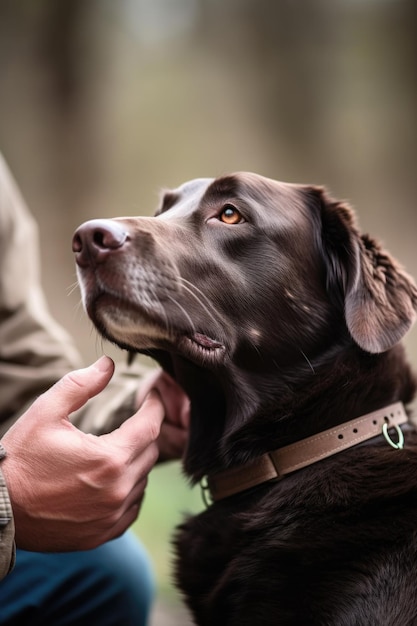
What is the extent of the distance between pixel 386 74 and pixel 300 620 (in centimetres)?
730

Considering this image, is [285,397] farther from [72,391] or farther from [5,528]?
[5,528]

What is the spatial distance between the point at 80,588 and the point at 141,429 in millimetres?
849

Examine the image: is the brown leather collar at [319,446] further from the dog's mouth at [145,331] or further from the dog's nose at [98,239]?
the dog's nose at [98,239]

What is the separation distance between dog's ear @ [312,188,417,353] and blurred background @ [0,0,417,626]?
5.58 meters

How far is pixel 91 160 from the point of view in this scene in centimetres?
794

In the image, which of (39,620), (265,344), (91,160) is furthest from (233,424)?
(91,160)

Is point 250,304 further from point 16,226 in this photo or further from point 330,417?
point 16,226

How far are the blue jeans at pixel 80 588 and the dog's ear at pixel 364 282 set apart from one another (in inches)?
47.7

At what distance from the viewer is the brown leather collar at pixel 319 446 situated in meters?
1.98

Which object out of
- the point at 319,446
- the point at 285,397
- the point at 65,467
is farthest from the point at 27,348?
the point at 319,446

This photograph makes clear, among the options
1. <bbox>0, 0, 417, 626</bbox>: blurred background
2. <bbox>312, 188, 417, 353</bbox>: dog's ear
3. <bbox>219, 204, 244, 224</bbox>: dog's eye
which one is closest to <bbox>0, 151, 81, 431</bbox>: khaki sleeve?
<bbox>219, 204, 244, 224</bbox>: dog's eye

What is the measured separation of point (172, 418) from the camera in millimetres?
2426

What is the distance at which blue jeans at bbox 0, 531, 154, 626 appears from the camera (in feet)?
7.83

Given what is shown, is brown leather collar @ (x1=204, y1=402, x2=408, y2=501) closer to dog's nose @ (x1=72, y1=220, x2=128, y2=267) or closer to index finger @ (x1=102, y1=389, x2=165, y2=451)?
index finger @ (x1=102, y1=389, x2=165, y2=451)
